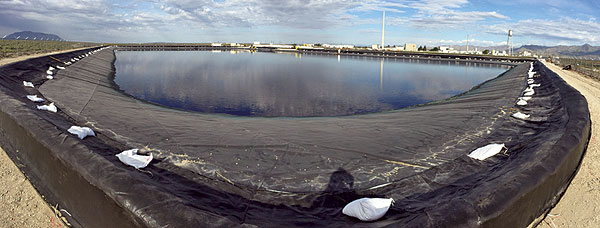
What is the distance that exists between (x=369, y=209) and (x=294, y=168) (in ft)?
7.29

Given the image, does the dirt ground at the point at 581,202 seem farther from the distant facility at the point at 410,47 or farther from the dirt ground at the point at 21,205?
the distant facility at the point at 410,47

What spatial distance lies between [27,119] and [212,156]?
142 inches

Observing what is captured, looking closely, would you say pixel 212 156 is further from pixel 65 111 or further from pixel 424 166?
pixel 65 111

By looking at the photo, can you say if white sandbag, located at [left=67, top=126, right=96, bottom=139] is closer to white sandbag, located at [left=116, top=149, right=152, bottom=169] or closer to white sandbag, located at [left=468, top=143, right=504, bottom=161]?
white sandbag, located at [left=116, top=149, right=152, bottom=169]

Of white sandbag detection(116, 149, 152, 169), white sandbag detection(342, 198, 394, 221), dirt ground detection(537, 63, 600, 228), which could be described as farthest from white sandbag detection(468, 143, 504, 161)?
white sandbag detection(116, 149, 152, 169)

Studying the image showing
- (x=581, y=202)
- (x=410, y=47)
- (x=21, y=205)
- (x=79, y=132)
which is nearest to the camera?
(x=581, y=202)

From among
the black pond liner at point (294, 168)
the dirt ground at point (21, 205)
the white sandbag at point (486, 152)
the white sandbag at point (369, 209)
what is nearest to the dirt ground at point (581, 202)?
the black pond liner at point (294, 168)

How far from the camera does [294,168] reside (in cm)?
581

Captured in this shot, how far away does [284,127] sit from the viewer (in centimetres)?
907

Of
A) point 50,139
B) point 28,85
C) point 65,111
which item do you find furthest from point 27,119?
point 28,85

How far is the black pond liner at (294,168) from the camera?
3.58m

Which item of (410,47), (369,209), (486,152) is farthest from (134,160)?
(410,47)

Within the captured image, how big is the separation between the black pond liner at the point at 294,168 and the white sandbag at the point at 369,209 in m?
0.09

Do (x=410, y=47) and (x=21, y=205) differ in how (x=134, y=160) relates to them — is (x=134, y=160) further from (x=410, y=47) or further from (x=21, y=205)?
(x=410, y=47)
